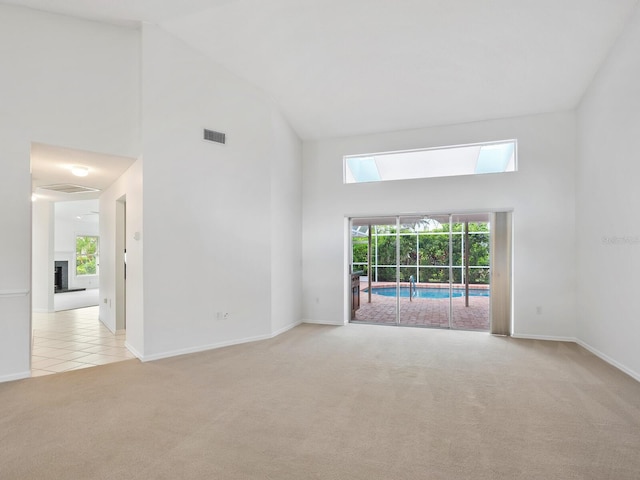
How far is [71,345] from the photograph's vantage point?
566cm

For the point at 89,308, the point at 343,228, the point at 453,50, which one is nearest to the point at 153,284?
the point at 343,228

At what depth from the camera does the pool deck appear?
7.05 m

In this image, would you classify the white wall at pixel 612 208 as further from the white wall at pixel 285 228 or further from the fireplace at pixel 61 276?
the fireplace at pixel 61 276

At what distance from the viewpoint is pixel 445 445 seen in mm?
2697

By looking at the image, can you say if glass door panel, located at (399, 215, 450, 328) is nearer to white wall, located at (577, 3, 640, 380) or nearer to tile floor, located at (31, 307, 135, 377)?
white wall, located at (577, 3, 640, 380)

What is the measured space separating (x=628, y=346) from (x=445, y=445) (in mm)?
3344

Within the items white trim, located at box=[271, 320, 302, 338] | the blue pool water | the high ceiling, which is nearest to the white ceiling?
the high ceiling

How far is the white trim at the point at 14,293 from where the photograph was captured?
4078 millimetres

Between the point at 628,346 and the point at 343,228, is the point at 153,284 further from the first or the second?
the point at 628,346

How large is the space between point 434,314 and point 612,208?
12.8ft

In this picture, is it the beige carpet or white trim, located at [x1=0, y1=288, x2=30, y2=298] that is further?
white trim, located at [x1=0, y1=288, x2=30, y2=298]

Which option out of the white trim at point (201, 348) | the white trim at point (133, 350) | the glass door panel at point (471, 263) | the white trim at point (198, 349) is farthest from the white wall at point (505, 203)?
the white trim at point (133, 350)

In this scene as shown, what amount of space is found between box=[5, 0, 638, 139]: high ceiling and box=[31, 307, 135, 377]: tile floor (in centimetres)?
464

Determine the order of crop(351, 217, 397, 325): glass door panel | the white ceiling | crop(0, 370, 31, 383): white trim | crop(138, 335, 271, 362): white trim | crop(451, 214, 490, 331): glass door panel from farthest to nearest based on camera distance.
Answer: crop(351, 217, 397, 325): glass door panel < crop(451, 214, 490, 331): glass door panel < crop(138, 335, 271, 362): white trim < the white ceiling < crop(0, 370, 31, 383): white trim
